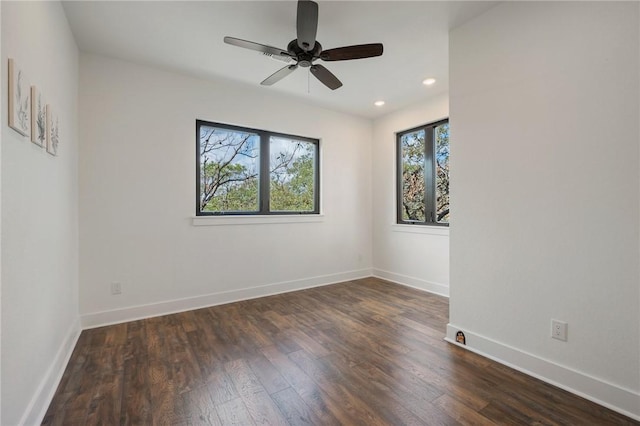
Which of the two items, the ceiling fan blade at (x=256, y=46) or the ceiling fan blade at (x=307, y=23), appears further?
the ceiling fan blade at (x=256, y=46)

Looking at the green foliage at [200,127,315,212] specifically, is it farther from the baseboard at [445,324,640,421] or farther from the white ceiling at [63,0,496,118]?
the baseboard at [445,324,640,421]

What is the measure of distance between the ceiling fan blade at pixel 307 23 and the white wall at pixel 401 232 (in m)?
2.34

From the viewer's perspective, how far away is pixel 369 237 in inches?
191

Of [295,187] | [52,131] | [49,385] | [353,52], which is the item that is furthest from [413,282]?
[52,131]

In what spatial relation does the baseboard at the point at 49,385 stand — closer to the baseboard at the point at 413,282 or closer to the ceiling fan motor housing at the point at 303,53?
the ceiling fan motor housing at the point at 303,53

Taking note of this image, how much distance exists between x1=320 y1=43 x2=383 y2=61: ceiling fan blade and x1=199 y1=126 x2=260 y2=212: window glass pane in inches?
72.5

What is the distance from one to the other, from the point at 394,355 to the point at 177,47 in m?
3.20

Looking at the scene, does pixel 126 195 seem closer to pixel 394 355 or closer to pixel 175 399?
pixel 175 399

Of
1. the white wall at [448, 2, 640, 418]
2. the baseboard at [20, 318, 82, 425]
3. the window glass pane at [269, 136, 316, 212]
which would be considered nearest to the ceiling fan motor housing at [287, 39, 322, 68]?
the white wall at [448, 2, 640, 418]

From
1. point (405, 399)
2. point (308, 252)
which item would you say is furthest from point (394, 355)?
point (308, 252)

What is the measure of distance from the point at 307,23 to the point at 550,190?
1.88 meters

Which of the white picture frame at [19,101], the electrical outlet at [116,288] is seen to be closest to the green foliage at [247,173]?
the electrical outlet at [116,288]

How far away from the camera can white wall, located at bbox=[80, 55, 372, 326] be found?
2801 millimetres

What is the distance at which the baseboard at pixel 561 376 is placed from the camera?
161 cm
